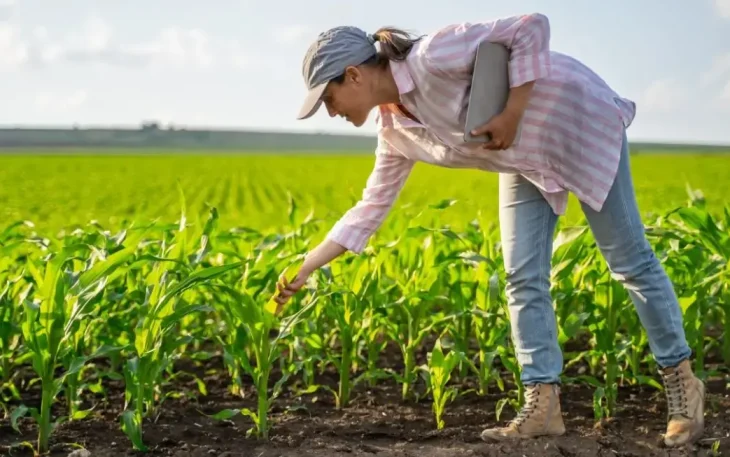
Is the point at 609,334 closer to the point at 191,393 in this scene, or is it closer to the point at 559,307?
the point at 559,307

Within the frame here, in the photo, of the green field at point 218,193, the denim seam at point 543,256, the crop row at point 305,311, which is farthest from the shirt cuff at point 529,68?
the green field at point 218,193

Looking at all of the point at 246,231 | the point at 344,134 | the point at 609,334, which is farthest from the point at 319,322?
the point at 344,134

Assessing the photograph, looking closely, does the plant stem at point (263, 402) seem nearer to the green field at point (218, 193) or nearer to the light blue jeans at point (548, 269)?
the light blue jeans at point (548, 269)

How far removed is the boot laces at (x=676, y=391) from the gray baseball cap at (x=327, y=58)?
1581mm

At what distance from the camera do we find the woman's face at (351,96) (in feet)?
9.31

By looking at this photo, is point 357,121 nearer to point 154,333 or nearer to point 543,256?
point 543,256

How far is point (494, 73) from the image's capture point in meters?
2.90

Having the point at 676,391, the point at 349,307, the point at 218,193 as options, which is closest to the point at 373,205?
the point at 349,307

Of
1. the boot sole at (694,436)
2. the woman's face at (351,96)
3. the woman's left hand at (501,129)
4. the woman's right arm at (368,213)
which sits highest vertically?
the woman's face at (351,96)

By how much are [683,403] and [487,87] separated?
1.37 metres

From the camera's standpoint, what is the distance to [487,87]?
2910mm

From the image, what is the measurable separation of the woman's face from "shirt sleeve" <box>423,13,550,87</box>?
214mm

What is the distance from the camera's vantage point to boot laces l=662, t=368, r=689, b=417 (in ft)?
10.8

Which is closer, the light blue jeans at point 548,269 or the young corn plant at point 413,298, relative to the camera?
the light blue jeans at point 548,269
